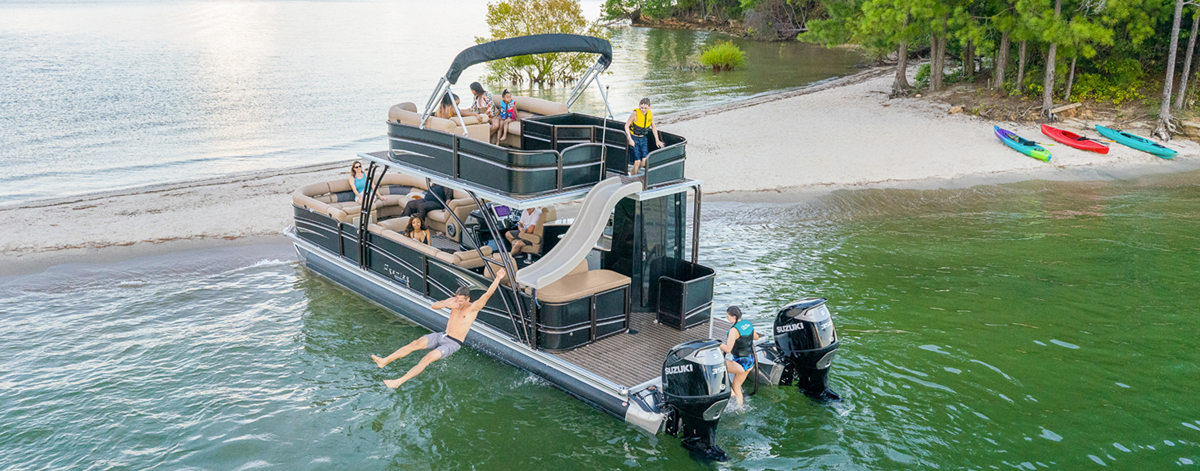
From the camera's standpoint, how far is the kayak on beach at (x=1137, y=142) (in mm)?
22894

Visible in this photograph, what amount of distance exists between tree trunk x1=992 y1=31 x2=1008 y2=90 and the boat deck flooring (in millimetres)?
20881

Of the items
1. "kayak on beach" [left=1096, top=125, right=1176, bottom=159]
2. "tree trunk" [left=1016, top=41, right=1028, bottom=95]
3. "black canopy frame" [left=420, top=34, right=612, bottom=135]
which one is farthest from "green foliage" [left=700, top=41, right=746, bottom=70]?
"black canopy frame" [left=420, top=34, right=612, bottom=135]

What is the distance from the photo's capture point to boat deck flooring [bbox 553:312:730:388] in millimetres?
9594

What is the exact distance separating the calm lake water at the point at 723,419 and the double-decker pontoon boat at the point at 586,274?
58 cm

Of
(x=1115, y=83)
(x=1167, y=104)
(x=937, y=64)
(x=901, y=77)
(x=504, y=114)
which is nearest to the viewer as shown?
(x=504, y=114)

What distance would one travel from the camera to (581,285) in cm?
1031

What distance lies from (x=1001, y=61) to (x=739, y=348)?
22623 millimetres

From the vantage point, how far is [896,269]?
15.1 m

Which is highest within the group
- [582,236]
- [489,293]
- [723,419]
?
[582,236]

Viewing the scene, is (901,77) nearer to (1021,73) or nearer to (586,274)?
(1021,73)

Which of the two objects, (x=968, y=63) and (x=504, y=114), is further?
(x=968, y=63)

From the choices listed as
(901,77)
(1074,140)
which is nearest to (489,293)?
(1074,140)

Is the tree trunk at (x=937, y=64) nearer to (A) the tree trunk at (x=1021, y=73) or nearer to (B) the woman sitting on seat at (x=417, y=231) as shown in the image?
(A) the tree trunk at (x=1021, y=73)

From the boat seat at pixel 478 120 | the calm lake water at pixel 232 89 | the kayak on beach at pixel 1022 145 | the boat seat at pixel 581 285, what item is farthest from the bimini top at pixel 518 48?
the calm lake water at pixel 232 89
